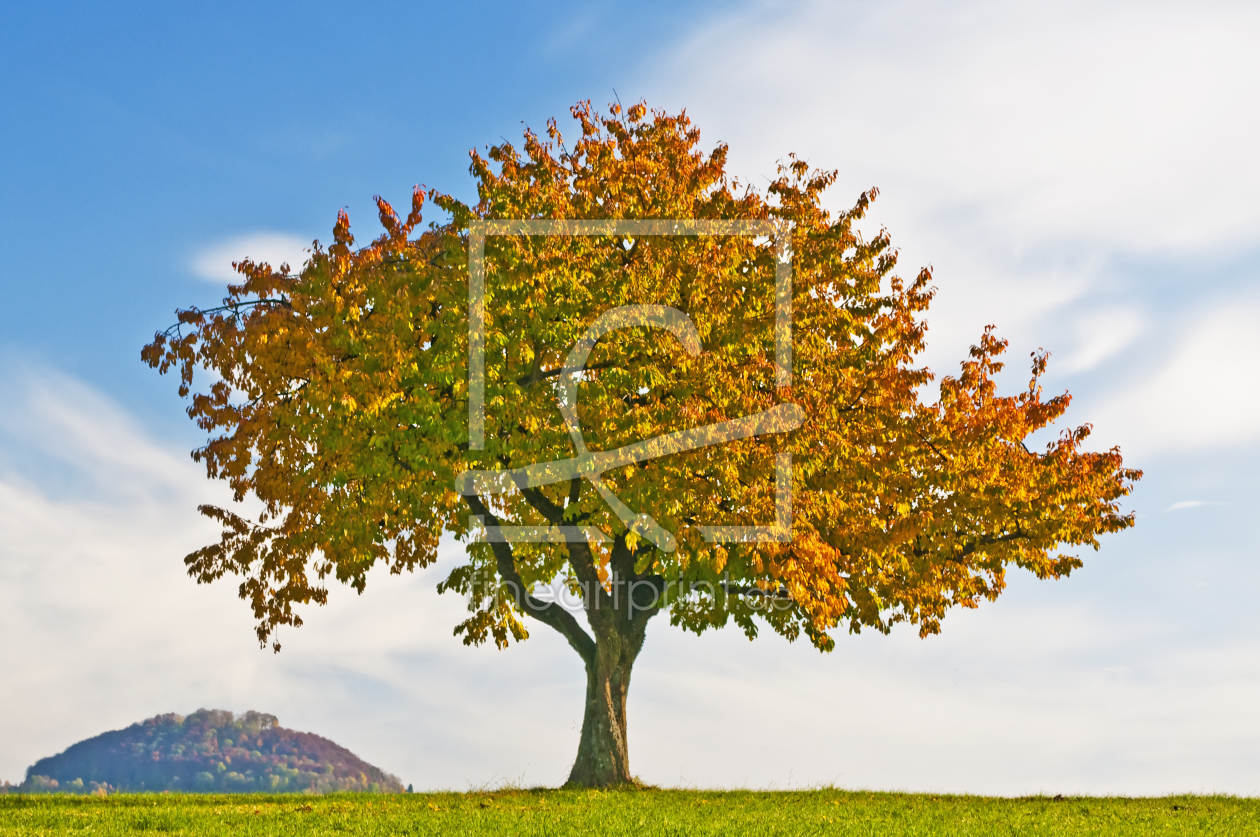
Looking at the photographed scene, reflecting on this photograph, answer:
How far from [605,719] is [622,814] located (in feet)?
19.8

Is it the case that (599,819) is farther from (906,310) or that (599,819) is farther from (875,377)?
(906,310)

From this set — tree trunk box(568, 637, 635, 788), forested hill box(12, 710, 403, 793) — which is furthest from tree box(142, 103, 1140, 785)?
forested hill box(12, 710, 403, 793)

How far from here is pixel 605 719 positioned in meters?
21.7

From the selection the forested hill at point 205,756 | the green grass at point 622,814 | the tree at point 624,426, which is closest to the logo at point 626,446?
the tree at point 624,426

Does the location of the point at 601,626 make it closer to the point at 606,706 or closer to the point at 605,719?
the point at 606,706

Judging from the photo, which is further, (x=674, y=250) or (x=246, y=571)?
(x=246, y=571)

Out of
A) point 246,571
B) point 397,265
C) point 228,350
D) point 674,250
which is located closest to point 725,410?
point 674,250

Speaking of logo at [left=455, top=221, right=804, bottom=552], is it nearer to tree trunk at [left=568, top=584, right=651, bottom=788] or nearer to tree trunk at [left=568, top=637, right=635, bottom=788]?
tree trunk at [left=568, top=584, right=651, bottom=788]

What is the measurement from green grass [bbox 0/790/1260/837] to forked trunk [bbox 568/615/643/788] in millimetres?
901

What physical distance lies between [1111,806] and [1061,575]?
612 centimetres

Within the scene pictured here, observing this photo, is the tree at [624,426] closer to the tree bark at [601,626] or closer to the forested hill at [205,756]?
the tree bark at [601,626]

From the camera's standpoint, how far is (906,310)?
23.5m

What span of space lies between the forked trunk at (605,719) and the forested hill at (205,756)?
5313 centimetres

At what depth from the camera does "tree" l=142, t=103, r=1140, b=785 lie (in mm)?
19297
